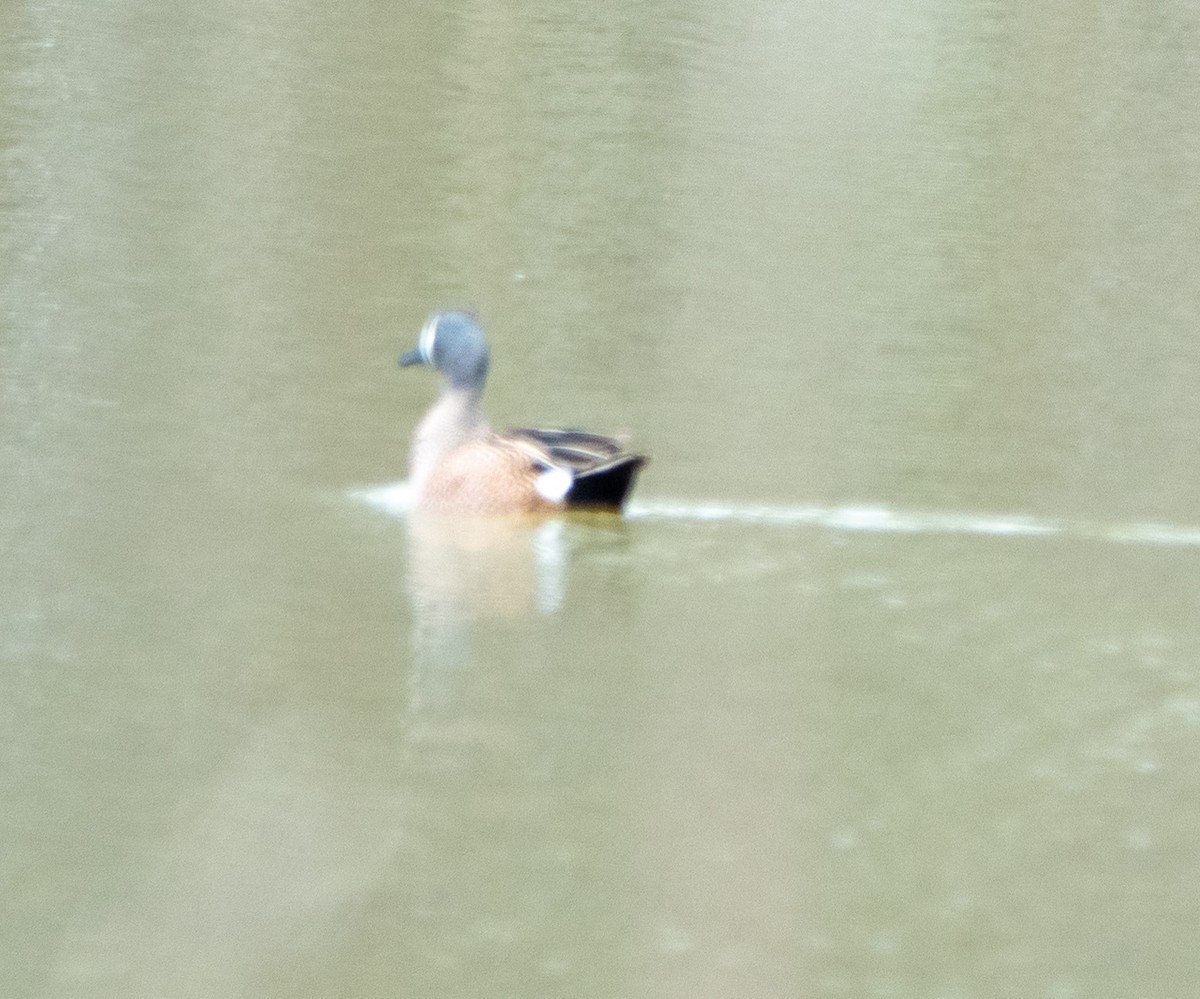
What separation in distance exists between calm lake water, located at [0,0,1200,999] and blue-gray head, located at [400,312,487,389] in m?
0.43

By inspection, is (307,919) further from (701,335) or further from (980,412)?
(701,335)

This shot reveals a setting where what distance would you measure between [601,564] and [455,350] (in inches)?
71.7

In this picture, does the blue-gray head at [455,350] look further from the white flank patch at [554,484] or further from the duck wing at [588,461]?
the white flank patch at [554,484]

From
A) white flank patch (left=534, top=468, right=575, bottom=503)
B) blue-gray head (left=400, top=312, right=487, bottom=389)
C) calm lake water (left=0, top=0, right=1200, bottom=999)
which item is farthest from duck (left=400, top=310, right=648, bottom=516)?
blue-gray head (left=400, top=312, right=487, bottom=389)

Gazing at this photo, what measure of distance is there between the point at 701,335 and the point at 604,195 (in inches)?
151

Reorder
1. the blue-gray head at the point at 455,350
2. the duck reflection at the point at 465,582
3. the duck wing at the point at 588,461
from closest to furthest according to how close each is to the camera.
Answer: the duck reflection at the point at 465,582 → the duck wing at the point at 588,461 → the blue-gray head at the point at 455,350

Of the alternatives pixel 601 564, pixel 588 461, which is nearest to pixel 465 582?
pixel 601 564

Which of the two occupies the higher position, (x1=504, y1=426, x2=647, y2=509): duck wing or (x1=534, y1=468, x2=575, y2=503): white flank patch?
(x1=504, y1=426, x2=647, y2=509): duck wing

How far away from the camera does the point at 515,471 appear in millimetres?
10492

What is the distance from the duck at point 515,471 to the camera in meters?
10.3

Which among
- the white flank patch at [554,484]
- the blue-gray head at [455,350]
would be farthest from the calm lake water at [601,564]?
the blue-gray head at [455,350]

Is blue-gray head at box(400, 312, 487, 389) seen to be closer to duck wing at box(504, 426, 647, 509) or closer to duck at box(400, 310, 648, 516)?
duck at box(400, 310, 648, 516)

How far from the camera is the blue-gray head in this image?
11.1 m

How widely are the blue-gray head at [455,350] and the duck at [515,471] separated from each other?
1.10 feet
